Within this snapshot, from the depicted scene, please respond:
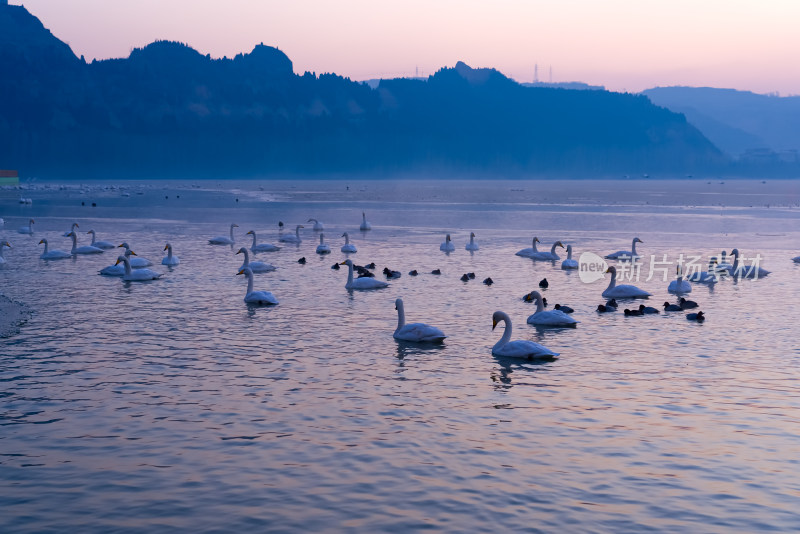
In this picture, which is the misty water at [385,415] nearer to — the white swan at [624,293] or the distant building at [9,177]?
the white swan at [624,293]

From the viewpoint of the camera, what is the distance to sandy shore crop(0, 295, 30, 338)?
22.8m

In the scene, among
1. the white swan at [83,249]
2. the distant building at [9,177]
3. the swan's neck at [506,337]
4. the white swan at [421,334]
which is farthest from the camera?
the distant building at [9,177]

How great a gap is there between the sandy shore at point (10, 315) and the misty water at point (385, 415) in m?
0.36

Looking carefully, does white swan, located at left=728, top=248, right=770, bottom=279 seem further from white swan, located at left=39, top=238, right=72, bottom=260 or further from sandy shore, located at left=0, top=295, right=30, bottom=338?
white swan, located at left=39, top=238, right=72, bottom=260

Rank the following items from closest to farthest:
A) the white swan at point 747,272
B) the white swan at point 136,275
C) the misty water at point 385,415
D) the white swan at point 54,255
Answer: the misty water at point 385,415
the white swan at point 136,275
the white swan at point 747,272
the white swan at point 54,255

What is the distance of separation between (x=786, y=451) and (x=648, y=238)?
4687cm

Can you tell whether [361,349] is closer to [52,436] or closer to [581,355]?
[581,355]

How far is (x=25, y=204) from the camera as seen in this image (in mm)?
109312

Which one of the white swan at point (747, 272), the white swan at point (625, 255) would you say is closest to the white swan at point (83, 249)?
the white swan at point (625, 255)

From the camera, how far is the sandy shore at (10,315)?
2280cm

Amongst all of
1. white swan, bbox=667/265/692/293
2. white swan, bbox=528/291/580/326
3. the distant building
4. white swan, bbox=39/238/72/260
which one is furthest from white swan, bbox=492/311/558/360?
the distant building

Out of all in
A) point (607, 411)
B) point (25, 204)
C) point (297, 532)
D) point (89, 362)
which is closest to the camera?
point (297, 532)

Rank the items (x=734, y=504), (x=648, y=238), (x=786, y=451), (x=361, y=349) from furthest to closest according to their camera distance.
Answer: (x=648, y=238) < (x=361, y=349) < (x=786, y=451) < (x=734, y=504)

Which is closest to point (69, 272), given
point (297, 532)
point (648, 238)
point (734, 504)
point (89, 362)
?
point (89, 362)
